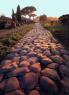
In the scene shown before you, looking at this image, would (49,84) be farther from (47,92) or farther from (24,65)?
(24,65)

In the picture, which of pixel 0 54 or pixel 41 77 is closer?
pixel 41 77

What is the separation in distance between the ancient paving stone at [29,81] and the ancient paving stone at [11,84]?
149 millimetres

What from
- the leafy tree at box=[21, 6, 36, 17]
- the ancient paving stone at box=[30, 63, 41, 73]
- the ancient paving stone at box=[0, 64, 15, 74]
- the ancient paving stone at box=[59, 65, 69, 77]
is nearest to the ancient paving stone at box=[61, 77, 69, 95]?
the ancient paving stone at box=[59, 65, 69, 77]

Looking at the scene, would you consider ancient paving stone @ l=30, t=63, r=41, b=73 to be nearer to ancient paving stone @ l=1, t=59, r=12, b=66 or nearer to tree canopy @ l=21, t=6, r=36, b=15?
ancient paving stone @ l=1, t=59, r=12, b=66

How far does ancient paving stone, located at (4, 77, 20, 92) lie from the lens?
443cm

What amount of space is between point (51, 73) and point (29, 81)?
77cm

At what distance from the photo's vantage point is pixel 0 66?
623 centimetres

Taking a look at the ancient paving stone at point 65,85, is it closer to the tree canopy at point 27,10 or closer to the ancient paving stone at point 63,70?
the ancient paving stone at point 63,70

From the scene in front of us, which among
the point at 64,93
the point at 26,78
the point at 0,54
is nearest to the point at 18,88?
the point at 26,78

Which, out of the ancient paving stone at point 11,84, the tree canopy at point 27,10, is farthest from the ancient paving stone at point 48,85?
the tree canopy at point 27,10

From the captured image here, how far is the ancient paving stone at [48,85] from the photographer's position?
4434 mm

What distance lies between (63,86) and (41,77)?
2.09 feet

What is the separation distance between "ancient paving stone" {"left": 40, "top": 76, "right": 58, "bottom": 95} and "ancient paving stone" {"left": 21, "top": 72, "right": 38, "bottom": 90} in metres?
0.16

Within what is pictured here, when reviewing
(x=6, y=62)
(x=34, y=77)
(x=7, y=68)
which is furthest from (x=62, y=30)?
(x=34, y=77)
